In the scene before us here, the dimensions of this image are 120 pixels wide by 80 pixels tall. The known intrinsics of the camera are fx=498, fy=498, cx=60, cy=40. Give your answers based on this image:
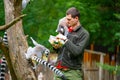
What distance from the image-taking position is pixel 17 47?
709 centimetres

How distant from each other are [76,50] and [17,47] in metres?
1.45

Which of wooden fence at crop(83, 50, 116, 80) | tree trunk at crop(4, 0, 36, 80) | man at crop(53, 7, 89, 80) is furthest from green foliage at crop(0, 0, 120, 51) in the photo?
man at crop(53, 7, 89, 80)

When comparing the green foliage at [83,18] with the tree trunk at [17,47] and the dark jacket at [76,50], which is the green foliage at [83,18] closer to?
the tree trunk at [17,47]

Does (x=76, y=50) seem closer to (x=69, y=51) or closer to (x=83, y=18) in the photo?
(x=69, y=51)

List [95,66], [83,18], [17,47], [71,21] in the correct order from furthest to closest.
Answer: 1. [95,66]
2. [83,18]
3. [17,47]
4. [71,21]

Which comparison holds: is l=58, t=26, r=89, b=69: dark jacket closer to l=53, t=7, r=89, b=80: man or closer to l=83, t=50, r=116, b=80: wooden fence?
l=53, t=7, r=89, b=80: man

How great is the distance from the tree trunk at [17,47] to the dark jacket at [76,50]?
3.41 ft

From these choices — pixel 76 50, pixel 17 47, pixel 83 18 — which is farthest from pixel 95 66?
pixel 76 50

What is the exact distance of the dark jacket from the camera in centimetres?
592

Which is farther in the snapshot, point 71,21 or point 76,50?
point 71,21

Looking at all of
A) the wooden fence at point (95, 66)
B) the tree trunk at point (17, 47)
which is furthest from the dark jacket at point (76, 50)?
the wooden fence at point (95, 66)

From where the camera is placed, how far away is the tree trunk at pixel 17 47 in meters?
6.94

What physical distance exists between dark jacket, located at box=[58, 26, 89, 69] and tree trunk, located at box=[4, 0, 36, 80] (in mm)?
1040

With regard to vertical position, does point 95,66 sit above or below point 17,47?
Result: below
